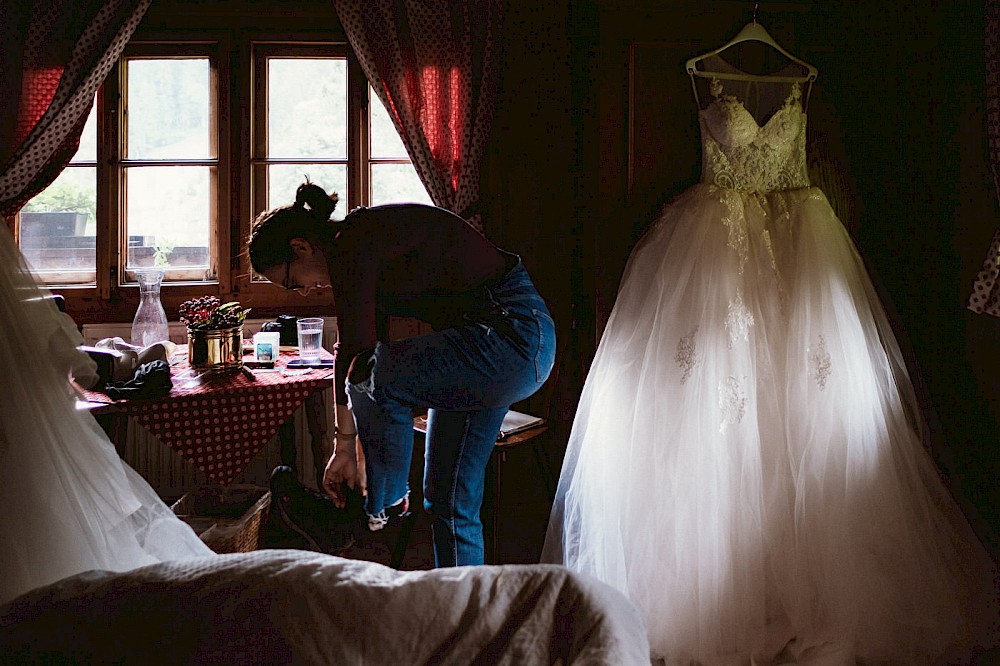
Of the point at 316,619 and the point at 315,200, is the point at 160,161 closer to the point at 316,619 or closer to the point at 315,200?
the point at 315,200

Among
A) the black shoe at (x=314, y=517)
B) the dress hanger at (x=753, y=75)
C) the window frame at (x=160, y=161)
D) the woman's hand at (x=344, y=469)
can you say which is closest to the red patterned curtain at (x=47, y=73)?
the window frame at (x=160, y=161)

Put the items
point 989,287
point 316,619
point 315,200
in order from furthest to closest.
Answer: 1. point 989,287
2. point 315,200
3. point 316,619

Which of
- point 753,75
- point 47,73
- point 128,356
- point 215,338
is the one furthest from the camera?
point 47,73

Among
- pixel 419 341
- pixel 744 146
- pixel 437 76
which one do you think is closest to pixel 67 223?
pixel 437 76

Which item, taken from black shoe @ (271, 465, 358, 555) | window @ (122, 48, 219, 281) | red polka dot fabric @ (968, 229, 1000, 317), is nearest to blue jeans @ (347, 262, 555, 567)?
black shoe @ (271, 465, 358, 555)

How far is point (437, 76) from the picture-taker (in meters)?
3.06

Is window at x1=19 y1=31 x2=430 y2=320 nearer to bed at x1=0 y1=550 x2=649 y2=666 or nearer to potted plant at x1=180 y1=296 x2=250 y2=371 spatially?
potted plant at x1=180 y1=296 x2=250 y2=371

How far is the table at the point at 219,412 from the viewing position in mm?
2184

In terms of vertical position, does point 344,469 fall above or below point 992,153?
below

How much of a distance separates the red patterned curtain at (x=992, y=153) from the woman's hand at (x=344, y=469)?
66.5 inches

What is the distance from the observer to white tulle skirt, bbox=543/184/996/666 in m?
2.11

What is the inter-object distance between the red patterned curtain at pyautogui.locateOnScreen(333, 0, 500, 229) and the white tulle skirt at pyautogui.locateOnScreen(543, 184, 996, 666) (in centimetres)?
94

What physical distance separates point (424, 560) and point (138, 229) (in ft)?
5.56

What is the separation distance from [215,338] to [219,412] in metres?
0.29
